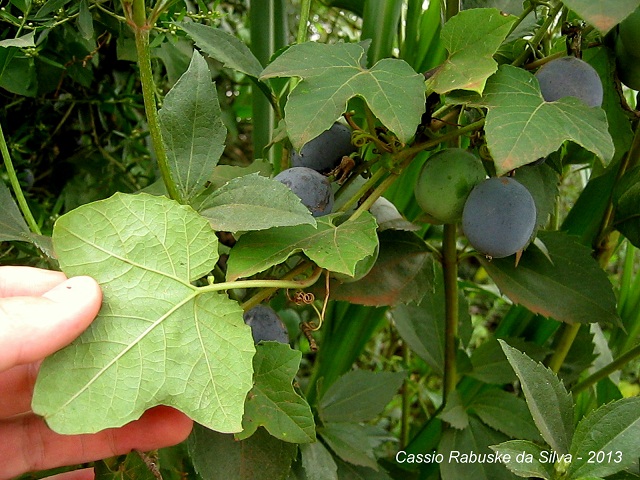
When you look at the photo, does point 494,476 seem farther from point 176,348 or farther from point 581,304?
point 176,348

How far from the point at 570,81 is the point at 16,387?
1.59 ft

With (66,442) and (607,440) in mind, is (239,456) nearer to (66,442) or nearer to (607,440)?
(66,442)

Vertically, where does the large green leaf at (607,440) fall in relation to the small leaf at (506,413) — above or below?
above

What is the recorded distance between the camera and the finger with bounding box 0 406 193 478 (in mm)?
470

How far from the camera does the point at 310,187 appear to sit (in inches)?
18.8

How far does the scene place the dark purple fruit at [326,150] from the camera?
0.52m

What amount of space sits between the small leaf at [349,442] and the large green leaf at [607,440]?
0.24 meters

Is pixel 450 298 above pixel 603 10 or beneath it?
beneath

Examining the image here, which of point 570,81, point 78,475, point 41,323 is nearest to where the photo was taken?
point 41,323

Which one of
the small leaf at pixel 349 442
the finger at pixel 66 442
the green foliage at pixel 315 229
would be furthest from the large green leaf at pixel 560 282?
the finger at pixel 66 442

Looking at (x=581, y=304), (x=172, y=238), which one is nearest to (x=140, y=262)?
(x=172, y=238)

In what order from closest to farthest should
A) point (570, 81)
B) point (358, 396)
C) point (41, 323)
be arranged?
point (41, 323)
point (570, 81)
point (358, 396)

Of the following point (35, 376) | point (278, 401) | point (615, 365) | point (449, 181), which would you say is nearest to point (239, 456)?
point (278, 401)

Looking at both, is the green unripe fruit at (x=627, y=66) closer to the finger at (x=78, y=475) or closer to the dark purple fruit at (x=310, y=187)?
the dark purple fruit at (x=310, y=187)
